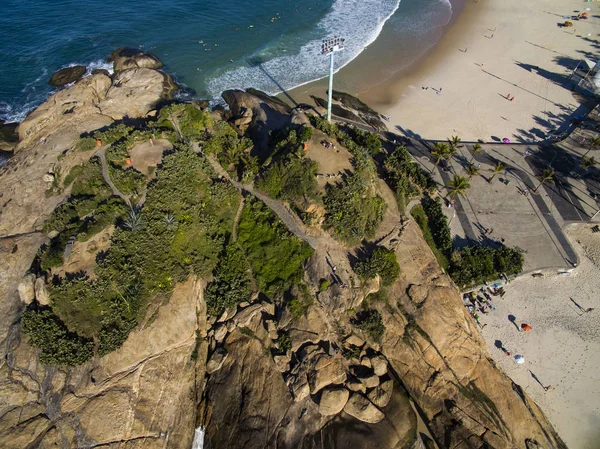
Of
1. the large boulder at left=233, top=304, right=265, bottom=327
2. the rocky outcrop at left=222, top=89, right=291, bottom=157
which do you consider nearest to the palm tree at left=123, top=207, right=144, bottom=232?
the large boulder at left=233, top=304, right=265, bottom=327

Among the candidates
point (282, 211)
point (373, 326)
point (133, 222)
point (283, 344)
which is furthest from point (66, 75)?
point (373, 326)

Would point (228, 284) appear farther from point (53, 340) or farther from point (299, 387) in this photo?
point (53, 340)

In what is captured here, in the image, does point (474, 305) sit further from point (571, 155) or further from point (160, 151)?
point (160, 151)

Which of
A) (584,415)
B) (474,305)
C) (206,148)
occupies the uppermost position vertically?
(206,148)

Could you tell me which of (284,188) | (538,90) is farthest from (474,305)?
(538,90)

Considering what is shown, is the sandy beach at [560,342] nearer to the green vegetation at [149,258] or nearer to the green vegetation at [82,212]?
the green vegetation at [149,258]

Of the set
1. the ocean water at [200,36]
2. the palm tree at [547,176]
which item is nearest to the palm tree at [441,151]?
the palm tree at [547,176]
